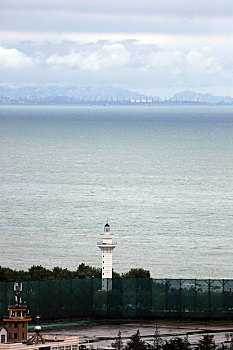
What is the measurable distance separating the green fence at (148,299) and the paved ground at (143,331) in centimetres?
158

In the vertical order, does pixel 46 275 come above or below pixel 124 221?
below

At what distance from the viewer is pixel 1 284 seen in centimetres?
7200

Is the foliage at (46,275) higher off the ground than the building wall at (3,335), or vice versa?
the foliage at (46,275)

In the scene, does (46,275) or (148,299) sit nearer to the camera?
(148,299)

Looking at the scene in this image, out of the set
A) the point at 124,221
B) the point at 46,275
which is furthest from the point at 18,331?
the point at 124,221

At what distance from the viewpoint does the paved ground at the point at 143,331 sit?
212 ft

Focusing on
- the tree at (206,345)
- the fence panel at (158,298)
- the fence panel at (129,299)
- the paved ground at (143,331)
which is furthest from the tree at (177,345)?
the fence panel at (129,299)

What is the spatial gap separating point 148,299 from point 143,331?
5765mm

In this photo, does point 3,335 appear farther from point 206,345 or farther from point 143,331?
point 143,331

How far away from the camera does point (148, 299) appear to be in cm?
7419

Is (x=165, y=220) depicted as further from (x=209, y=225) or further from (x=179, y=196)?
(x=179, y=196)

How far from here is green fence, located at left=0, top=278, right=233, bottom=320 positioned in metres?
73.5

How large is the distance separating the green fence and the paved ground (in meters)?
1.58

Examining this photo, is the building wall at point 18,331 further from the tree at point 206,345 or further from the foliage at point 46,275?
the foliage at point 46,275
